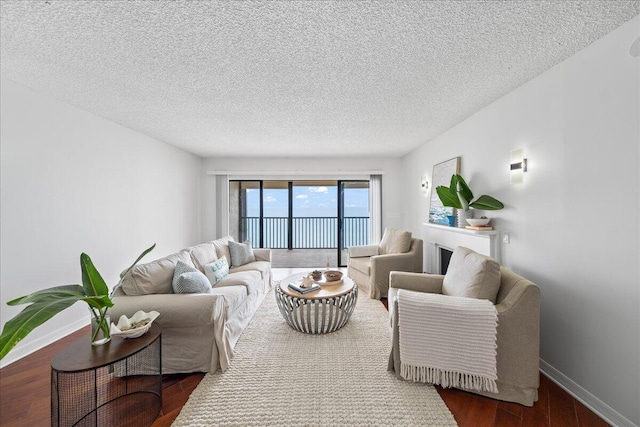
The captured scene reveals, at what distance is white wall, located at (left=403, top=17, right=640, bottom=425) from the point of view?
154cm

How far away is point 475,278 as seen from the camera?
1.97 metres

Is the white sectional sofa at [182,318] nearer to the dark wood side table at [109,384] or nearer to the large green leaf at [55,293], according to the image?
the dark wood side table at [109,384]

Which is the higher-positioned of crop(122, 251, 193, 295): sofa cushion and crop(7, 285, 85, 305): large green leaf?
crop(7, 285, 85, 305): large green leaf

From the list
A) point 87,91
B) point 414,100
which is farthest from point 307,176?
point 87,91

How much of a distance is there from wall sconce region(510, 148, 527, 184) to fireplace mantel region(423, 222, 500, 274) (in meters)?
0.54

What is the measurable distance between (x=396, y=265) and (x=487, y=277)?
1816 mm

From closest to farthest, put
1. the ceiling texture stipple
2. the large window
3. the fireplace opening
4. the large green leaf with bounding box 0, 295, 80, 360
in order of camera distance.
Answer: the large green leaf with bounding box 0, 295, 80, 360, the ceiling texture stipple, the fireplace opening, the large window

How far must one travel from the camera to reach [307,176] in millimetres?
5352

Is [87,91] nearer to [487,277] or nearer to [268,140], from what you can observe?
[268,140]

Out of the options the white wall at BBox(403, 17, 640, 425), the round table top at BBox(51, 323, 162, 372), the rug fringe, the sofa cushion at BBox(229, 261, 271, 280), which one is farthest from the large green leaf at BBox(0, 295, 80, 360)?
the white wall at BBox(403, 17, 640, 425)

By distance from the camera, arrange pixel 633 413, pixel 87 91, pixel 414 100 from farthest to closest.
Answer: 1. pixel 414 100
2. pixel 87 91
3. pixel 633 413

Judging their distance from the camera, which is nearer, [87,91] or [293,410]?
[293,410]

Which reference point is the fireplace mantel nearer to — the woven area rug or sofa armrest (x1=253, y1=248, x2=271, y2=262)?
the woven area rug

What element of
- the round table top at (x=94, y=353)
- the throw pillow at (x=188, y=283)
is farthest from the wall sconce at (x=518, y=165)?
the round table top at (x=94, y=353)
